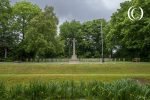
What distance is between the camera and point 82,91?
67.9ft

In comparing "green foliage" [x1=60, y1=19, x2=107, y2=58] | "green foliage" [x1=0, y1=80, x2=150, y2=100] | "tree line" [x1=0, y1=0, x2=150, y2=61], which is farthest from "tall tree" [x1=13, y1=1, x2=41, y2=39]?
"green foliage" [x1=0, y1=80, x2=150, y2=100]

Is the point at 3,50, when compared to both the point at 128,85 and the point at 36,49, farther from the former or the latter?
the point at 128,85

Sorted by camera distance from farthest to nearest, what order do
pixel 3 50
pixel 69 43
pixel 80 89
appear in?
pixel 69 43, pixel 3 50, pixel 80 89

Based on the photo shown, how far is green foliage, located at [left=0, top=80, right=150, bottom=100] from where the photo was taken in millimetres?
18078

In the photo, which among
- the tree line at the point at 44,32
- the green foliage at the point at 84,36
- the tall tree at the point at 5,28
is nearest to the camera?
the tree line at the point at 44,32

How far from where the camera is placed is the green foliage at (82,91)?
18078mm

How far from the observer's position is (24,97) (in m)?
19.5

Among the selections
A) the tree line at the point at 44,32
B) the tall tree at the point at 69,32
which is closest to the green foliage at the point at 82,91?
the tree line at the point at 44,32

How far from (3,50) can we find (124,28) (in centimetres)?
3355

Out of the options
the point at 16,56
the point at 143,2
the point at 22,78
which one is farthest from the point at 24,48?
the point at 22,78

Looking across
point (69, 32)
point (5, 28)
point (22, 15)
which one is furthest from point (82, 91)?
point (69, 32)

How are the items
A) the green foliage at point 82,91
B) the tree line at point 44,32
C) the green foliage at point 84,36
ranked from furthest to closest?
1. the green foliage at point 84,36
2. the tree line at point 44,32
3. the green foliage at point 82,91

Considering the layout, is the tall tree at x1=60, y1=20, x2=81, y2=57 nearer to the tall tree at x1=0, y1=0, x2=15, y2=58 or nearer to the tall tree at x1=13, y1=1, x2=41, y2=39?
the tall tree at x1=0, y1=0, x2=15, y2=58

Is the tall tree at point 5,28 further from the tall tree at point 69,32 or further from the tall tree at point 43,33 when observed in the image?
the tall tree at point 69,32
